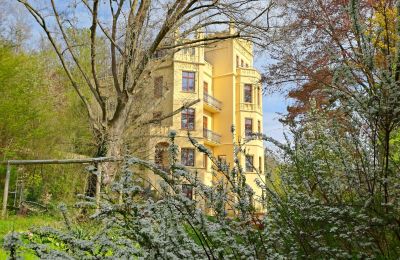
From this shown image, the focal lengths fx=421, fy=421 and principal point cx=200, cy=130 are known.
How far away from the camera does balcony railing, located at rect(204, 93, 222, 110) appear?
93.1 feet

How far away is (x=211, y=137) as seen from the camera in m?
28.3

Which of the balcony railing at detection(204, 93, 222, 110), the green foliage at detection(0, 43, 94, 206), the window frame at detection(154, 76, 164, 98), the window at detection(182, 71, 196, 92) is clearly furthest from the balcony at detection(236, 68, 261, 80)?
the green foliage at detection(0, 43, 94, 206)

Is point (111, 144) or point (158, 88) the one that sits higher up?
point (158, 88)

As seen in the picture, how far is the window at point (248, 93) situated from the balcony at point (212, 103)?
196 centimetres

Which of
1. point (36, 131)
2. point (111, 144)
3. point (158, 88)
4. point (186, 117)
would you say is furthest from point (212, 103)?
point (111, 144)

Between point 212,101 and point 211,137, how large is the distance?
8.56 feet

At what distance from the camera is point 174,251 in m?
1.60

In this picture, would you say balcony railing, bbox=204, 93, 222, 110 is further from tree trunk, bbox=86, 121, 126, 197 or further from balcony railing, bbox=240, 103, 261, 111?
tree trunk, bbox=86, 121, 126, 197

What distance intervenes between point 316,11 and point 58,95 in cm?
1209

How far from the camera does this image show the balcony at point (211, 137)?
90.6 feet

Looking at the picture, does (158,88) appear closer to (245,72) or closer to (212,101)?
(212,101)

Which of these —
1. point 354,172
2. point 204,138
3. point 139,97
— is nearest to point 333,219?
point 354,172

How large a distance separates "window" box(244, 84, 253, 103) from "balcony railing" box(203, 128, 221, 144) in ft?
11.8

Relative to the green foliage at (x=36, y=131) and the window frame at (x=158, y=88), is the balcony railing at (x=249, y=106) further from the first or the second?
the green foliage at (x=36, y=131)
